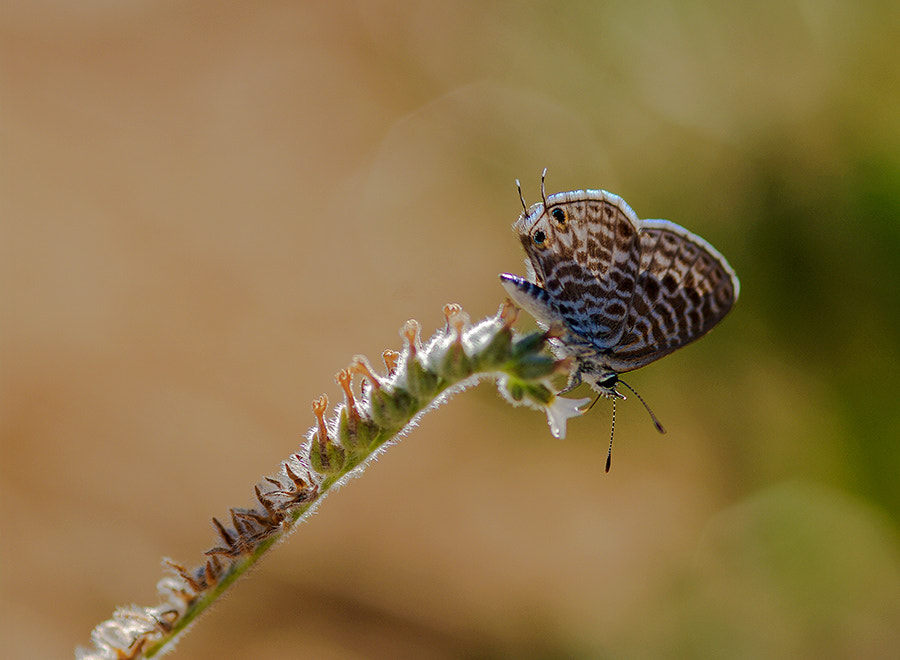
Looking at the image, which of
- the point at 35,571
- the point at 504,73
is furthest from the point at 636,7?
the point at 35,571

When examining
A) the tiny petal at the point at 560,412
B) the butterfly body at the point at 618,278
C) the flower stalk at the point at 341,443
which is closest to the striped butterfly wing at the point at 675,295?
the butterfly body at the point at 618,278

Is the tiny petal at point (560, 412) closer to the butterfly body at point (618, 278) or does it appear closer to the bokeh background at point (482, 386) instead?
the butterfly body at point (618, 278)

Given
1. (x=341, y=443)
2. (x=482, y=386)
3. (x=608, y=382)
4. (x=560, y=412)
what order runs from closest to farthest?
(x=341, y=443) → (x=560, y=412) → (x=608, y=382) → (x=482, y=386)

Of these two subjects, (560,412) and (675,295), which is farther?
(675,295)

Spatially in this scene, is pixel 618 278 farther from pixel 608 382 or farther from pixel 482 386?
pixel 482 386

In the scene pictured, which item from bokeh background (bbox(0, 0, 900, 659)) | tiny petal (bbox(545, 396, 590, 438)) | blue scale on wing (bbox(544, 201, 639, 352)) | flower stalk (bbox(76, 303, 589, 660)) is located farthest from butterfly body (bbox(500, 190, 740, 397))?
bokeh background (bbox(0, 0, 900, 659))

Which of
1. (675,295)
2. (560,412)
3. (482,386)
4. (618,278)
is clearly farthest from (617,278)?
(482,386)

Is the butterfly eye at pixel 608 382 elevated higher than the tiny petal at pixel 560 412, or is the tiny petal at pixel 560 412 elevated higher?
the tiny petal at pixel 560 412
